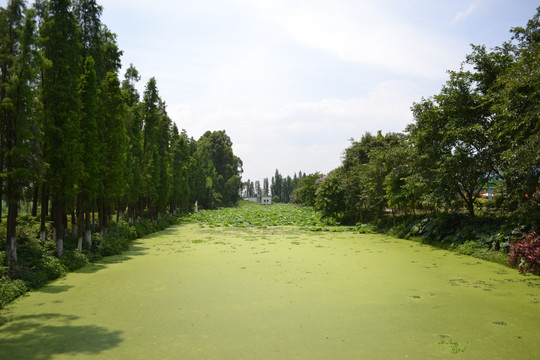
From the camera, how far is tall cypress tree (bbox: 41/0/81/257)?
10133mm

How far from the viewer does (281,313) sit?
18.3ft

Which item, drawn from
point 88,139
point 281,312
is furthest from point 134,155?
point 281,312

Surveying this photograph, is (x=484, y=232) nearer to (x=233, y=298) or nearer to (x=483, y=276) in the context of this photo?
(x=483, y=276)

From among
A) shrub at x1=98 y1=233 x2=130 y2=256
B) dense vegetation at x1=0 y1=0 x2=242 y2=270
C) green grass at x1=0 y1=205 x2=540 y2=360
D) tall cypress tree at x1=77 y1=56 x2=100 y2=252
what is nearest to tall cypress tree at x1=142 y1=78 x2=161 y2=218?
dense vegetation at x1=0 y1=0 x2=242 y2=270

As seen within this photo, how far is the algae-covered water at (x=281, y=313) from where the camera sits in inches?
166

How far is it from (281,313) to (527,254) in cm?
710

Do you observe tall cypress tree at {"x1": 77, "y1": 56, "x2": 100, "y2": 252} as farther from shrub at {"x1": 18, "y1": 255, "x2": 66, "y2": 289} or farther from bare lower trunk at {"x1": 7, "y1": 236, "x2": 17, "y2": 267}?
bare lower trunk at {"x1": 7, "y1": 236, "x2": 17, "y2": 267}

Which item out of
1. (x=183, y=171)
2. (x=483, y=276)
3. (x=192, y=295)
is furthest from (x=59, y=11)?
(x=183, y=171)

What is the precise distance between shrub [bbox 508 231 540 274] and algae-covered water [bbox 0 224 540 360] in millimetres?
382

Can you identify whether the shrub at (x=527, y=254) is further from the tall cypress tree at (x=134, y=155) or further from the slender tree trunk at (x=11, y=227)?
the tall cypress tree at (x=134, y=155)

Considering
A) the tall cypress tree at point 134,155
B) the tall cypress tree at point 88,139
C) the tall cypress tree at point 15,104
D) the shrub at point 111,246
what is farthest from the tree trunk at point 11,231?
the tall cypress tree at point 134,155

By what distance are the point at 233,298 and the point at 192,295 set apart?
0.90 meters

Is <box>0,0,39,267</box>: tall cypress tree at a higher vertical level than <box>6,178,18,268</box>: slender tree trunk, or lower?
higher

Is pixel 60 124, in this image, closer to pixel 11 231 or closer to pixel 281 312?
pixel 11 231
